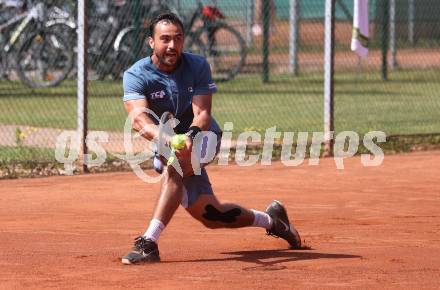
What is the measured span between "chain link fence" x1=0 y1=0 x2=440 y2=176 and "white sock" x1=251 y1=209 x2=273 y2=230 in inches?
234

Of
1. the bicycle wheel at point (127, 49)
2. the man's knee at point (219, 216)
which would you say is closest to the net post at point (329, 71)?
the bicycle wheel at point (127, 49)

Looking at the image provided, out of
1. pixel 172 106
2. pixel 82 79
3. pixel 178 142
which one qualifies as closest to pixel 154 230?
pixel 178 142

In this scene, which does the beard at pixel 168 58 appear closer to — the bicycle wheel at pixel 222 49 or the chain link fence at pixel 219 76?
the chain link fence at pixel 219 76

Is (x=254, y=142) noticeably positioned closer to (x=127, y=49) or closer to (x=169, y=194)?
(x=127, y=49)

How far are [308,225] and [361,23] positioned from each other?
5.46 metres

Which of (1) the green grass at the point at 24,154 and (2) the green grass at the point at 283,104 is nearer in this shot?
(1) the green grass at the point at 24,154

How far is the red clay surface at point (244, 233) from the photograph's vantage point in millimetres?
7109

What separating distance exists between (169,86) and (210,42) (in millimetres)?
12205

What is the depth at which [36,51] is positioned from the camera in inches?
756

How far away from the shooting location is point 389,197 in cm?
1091

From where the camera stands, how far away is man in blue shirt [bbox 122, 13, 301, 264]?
7.57m

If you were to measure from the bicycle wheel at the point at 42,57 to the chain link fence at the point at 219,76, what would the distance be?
0.6 inches

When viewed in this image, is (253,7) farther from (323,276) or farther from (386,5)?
(323,276)

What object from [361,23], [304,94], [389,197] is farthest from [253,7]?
[389,197]
